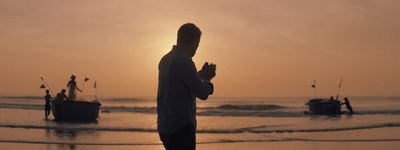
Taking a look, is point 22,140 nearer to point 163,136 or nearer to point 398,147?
point 398,147

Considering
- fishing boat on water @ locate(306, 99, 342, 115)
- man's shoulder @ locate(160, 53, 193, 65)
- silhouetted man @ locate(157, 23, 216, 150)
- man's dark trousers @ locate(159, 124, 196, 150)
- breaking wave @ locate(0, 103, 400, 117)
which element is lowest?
breaking wave @ locate(0, 103, 400, 117)

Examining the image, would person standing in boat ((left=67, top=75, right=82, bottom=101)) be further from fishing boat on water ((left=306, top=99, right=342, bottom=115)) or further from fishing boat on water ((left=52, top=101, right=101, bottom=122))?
fishing boat on water ((left=306, top=99, right=342, bottom=115))

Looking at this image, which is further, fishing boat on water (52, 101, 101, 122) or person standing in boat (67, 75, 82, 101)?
fishing boat on water (52, 101, 101, 122)

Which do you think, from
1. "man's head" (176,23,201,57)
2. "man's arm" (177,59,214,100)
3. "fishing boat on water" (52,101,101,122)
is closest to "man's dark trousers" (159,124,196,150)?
"man's arm" (177,59,214,100)

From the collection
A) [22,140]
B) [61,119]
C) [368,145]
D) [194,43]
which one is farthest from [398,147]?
[61,119]

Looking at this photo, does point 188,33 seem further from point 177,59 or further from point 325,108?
point 325,108

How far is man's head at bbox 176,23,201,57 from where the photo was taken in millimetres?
4562

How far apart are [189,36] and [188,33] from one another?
25 millimetres

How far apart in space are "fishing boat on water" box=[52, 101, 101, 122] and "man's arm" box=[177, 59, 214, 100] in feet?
85.0

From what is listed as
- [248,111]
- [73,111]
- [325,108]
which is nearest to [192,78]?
[73,111]

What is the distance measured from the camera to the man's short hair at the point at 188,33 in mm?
4559

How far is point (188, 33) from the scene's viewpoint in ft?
15.0

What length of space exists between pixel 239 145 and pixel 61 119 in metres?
15.8

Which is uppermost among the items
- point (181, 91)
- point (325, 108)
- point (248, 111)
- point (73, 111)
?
point (181, 91)
